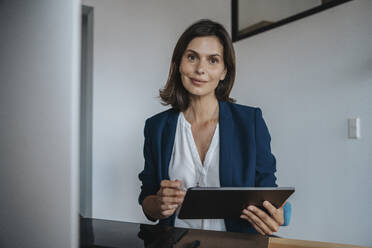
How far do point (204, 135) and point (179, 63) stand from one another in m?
0.31

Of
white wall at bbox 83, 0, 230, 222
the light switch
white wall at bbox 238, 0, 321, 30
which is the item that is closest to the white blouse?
the light switch

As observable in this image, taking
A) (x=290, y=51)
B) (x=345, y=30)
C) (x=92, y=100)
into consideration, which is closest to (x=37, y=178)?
(x=345, y=30)

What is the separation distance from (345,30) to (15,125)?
1958 millimetres

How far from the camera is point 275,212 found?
969mm

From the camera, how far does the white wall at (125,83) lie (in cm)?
273

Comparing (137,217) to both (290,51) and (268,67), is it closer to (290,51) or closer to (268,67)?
(268,67)

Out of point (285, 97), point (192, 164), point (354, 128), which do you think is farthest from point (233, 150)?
point (285, 97)

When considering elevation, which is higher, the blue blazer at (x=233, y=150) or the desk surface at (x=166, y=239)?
the blue blazer at (x=233, y=150)

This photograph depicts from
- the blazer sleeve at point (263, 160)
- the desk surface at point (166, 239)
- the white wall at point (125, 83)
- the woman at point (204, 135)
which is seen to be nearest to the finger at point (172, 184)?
the woman at point (204, 135)

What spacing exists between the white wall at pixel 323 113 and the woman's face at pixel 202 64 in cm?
91

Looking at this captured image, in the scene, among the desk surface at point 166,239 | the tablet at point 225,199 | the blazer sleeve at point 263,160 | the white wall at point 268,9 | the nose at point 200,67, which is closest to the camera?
the desk surface at point 166,239

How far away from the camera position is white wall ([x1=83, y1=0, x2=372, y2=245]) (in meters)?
1.85

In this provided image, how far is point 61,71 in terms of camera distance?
11.4 inches

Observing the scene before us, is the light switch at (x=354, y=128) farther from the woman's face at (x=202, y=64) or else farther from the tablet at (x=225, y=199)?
the tablet at (x=225, y=199)
